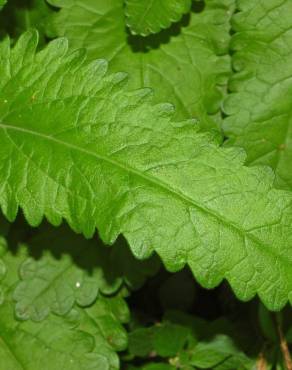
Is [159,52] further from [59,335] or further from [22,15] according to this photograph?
[59,335]

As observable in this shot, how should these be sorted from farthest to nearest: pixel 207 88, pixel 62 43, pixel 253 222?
pixel 207 88
pixel 62 43
pixel 253 222

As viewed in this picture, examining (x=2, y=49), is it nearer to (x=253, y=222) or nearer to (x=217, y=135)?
(x=217, y=135)

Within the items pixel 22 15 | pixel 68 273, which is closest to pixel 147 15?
pixel 22 15

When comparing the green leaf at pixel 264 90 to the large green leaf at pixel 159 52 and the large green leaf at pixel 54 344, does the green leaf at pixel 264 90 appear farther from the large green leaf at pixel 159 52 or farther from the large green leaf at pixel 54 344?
the large green leaf at pixel 54 344

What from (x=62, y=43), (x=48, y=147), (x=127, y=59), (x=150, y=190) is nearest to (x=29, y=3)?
(x=127, y=59)

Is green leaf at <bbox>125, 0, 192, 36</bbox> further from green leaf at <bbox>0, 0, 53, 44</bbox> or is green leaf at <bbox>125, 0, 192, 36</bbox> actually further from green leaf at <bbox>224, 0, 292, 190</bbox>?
green leaf at <bbox>0, 0, 53, 44</bbox>
